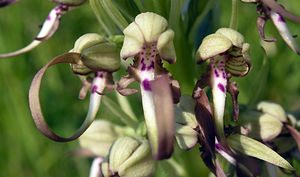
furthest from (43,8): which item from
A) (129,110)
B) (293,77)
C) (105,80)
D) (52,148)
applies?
(105,80)

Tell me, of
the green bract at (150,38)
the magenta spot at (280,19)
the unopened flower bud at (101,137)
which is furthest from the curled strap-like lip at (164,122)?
the unopened flower bud at (101,137)

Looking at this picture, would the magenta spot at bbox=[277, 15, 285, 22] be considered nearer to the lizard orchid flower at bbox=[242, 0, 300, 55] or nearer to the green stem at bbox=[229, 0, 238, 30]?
Result: the lizard orchid flower at bbox=[242, 0, 300, 55]

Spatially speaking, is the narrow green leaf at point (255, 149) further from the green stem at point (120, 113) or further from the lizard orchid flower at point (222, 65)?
the green stem at point (120, 113)

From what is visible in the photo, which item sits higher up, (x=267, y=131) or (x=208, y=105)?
(x=208, y=105)

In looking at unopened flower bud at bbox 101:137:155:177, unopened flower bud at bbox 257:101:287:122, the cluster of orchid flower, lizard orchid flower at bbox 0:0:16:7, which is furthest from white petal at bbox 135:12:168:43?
unopened flower bud at bbox 257:101:287:122

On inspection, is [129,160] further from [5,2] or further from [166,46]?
[5,2]

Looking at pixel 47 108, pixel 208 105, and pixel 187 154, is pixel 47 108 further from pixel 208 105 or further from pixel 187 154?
pixel 208 105
